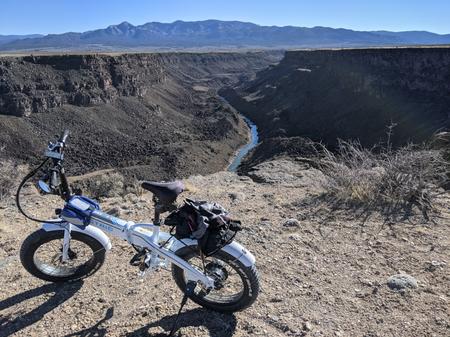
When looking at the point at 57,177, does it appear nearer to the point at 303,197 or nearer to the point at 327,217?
the point at 327,217

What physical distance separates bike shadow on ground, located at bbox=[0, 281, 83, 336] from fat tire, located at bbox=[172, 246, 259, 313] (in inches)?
51.5

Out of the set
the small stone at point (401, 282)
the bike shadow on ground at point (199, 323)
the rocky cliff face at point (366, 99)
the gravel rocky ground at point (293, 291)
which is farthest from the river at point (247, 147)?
the bike shadow on ground at point (199, 323)

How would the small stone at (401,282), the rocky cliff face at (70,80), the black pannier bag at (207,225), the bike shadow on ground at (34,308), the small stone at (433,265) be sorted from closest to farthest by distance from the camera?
the black pannier bag at (207,225)
the bike shadow on ground at (34,308)
the small stone at (401,282)
the small stone at (433,265)
the rocky cliff face at (70,80)

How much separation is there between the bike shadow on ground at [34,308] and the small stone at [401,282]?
12.2 feet

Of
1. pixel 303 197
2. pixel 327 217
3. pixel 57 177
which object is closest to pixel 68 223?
pixel 57 177

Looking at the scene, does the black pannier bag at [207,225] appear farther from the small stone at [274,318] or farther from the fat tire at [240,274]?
the small stone at [274,318]

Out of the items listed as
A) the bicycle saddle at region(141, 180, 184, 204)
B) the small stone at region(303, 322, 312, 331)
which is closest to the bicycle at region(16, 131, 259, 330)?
the bicycle saddle at region(141, 180, 184, 204)

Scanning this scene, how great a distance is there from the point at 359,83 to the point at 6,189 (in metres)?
48.0

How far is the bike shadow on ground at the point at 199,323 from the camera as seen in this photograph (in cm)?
A: 432

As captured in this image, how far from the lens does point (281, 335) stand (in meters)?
4.32

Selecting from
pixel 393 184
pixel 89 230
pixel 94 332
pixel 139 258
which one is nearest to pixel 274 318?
pixel 139 258

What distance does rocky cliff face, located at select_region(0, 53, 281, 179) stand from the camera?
1565 inches

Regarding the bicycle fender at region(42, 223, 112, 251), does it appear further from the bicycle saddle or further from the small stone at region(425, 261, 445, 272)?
the small stone at region(425, 261, 445, 272)

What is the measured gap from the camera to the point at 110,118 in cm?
5447
